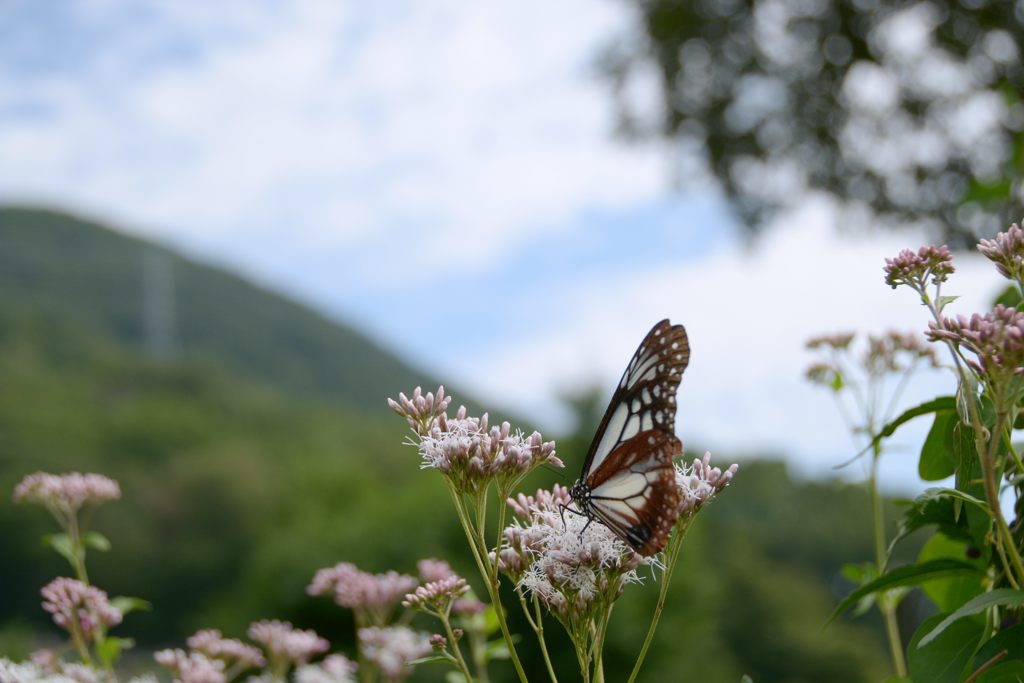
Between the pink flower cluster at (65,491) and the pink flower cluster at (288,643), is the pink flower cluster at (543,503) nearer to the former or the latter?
the pink flower cluster at (288,643)

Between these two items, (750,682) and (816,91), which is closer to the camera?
(750,682)

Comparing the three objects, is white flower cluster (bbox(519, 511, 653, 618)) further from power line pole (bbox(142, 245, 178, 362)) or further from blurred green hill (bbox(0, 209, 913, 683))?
power line pole (bbox(142, 245, 178, 362))

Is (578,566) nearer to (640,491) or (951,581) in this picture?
(640,491)

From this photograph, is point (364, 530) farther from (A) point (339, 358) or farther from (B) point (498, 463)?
(A) point (339, 358)

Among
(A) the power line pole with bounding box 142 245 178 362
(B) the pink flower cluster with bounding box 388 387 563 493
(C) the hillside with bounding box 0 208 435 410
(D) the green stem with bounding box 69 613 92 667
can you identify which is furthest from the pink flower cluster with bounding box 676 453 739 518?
(A) the power line pole with bounding box 142 245 178 362

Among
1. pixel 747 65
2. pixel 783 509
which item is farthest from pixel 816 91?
Answer: pixel 783 509

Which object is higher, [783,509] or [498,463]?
[783,509]
